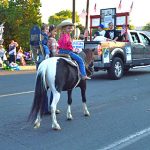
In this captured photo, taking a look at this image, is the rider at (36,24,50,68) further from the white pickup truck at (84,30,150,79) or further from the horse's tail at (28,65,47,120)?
the white pickup truck at (84,30,150,79)

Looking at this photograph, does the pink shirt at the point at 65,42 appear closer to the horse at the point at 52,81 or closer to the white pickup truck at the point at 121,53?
the horse at the point at 52,81

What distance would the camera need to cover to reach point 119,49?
15.8m

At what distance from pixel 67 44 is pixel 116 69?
773 cm

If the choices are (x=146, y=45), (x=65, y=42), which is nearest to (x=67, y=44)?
(x=65, y=42)

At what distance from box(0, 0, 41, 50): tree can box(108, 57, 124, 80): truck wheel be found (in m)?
17.1

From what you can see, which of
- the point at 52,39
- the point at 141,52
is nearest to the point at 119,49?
the point at 141,52

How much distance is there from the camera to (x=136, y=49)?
16859 mm

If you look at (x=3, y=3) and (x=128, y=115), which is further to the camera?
(x=3, y=3)

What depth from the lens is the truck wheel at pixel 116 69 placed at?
1548 cm

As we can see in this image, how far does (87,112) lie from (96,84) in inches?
218

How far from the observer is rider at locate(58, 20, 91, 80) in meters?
8.16

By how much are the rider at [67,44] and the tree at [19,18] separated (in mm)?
24025

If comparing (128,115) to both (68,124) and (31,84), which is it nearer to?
(68,124)

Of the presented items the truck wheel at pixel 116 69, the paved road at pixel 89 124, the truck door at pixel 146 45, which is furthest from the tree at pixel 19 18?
the paved road at pixel 89 124
